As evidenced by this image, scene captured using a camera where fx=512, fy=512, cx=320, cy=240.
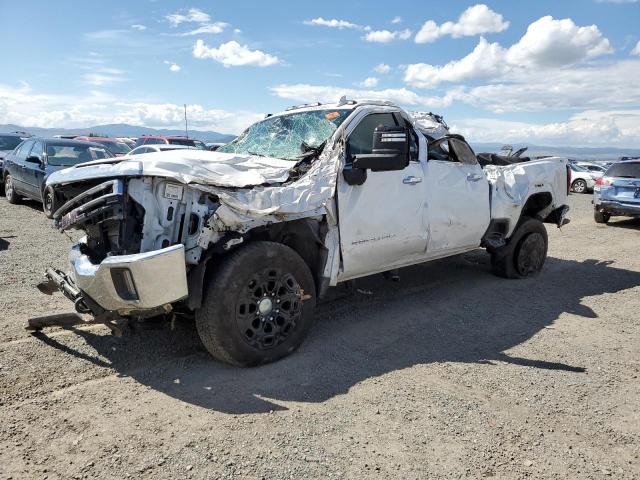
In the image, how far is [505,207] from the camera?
20.6 feet

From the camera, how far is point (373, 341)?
15.0 feet

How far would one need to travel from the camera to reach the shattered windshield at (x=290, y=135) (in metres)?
4.68

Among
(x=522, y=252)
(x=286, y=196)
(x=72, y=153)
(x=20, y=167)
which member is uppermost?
(x=72, y=153)

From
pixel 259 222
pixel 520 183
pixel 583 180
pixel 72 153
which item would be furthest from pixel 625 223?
pixel 72 153

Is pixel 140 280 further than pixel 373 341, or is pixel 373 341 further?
pixel 373 341

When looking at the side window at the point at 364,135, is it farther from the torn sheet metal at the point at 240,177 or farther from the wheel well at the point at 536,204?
the wheel well at the point at 536,204

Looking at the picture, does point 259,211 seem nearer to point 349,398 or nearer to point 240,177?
point 240,177

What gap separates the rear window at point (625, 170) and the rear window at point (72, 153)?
465 inches

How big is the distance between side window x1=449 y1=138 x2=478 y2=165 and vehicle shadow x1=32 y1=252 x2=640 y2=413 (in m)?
1.58

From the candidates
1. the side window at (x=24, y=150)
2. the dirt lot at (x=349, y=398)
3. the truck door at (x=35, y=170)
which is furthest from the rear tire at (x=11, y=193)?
the dirt lot at (x=349, y=398)

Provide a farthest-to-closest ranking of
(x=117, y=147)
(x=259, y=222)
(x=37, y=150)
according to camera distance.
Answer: (x=117, y=147) → (x=37, y=150) → (x=259, y=222)

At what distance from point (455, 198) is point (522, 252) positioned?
185 cm

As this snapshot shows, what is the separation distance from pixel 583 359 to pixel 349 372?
2.03m

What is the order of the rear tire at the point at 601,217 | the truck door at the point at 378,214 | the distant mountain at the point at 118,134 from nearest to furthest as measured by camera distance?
the truck door at the point at 378,214, the rear tire at the point at 601,217, the distant mountain at the point at 118,134
